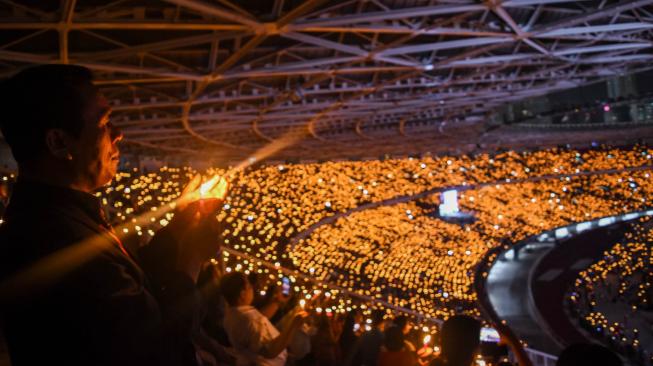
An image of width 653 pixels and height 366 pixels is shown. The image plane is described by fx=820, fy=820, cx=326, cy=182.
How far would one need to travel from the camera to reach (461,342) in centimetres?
484

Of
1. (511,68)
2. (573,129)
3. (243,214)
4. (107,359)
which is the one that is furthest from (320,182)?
(107,359)

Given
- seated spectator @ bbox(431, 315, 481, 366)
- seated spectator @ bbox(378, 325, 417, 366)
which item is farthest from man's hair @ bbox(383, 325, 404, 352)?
seated spectator @ bbox(431, 315, 481, 366)

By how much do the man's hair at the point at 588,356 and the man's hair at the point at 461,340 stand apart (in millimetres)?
836

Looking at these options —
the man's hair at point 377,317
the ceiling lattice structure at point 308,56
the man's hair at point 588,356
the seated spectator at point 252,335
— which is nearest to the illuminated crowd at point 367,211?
the ceiling lattice structure at point 308,56

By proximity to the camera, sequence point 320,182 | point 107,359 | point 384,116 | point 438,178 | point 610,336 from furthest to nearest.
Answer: point 438,178 < point 320,182 < point 610,336 < point 384,116 < point 107,359

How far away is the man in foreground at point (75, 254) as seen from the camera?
66.7 inches

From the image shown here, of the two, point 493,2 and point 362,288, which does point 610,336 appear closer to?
point 362,288

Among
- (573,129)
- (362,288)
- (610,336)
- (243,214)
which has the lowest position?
(610,336)

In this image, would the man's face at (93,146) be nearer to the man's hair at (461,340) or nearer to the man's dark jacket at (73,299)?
the man's dark jacket at (73,299)

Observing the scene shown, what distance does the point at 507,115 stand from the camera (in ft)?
126

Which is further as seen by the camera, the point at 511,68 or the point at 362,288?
the point at 362,288

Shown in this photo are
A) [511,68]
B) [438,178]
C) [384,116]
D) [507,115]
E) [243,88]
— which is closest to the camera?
[243,88]

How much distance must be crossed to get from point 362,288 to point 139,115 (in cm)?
1423

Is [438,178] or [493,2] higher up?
[493,2]
